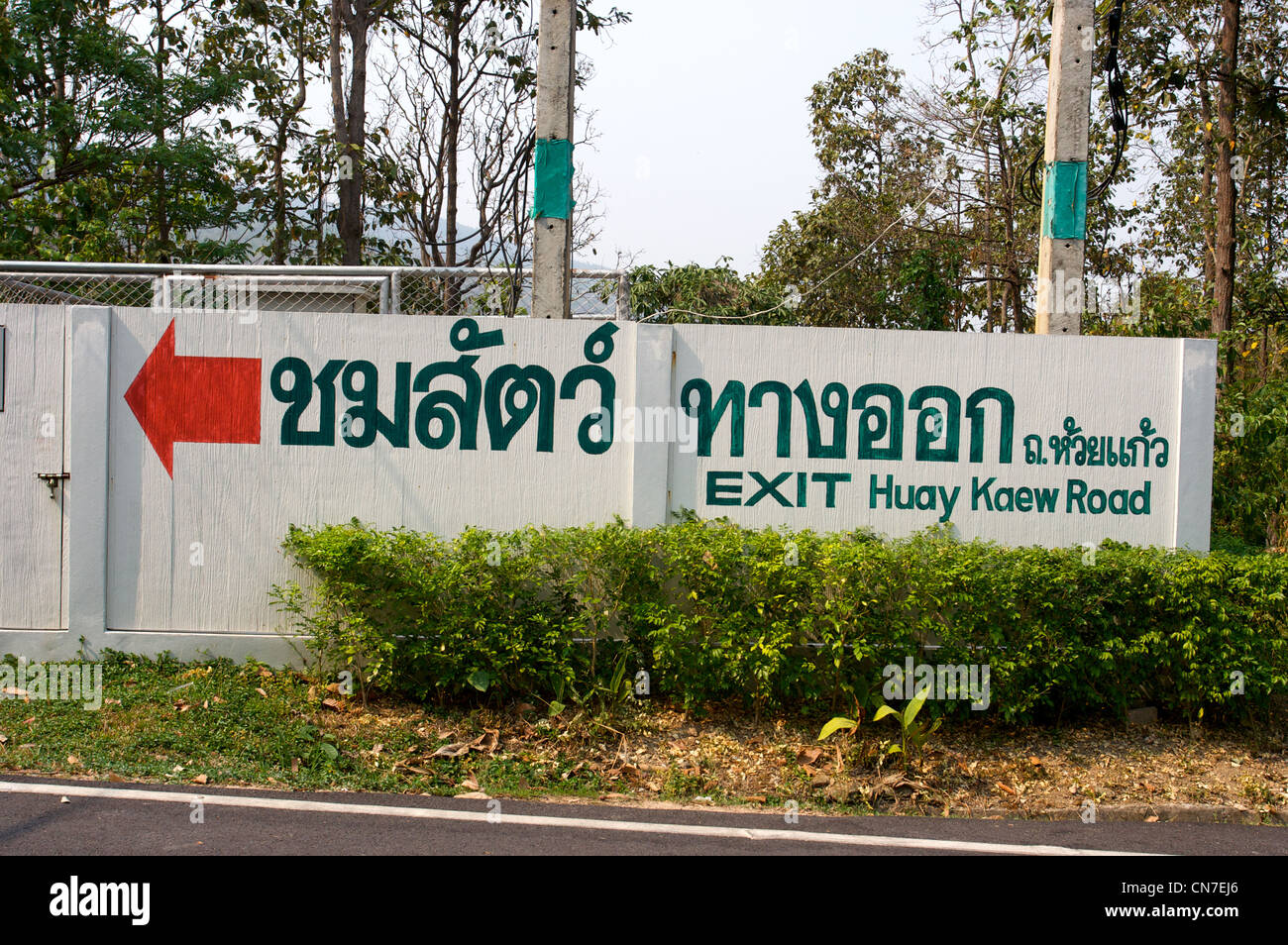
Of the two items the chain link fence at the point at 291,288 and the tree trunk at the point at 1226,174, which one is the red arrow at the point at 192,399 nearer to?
the chain link fence at the point at 291,288

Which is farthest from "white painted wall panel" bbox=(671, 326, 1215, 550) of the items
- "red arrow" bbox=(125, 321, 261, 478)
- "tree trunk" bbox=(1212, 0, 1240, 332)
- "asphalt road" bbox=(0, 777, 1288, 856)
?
"tree trunk" bbox=(1212, 0, 1240, 332)

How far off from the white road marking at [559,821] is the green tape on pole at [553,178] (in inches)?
168

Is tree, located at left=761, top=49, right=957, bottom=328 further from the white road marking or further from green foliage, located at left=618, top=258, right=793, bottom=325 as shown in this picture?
the white road marking

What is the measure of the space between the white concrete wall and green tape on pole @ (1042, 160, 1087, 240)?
1.03 meters

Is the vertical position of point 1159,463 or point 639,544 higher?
point 1159,463

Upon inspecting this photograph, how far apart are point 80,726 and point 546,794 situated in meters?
2.89

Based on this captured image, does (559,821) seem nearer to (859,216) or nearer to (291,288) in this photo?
(291,288)

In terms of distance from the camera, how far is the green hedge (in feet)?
19.0

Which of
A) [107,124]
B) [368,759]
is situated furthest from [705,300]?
[368,759]

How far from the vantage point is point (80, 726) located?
568cm

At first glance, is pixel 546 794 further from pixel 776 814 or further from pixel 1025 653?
pixel 1025 653

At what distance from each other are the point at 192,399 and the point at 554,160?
3079 millimetres

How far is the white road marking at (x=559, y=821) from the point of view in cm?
471

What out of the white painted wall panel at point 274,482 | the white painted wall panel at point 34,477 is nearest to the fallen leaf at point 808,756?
the white painted wall panel at point 274,482
